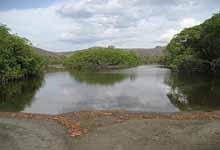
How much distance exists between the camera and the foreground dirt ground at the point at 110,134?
9859 mm

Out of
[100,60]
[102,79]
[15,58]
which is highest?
[100,60]

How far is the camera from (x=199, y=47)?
215 feet

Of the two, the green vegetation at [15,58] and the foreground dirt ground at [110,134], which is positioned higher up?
the green vegetation at [15,58]

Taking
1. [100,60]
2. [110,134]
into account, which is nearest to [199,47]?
[110,134]

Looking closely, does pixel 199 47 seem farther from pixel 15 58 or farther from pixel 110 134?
pixel 110 134

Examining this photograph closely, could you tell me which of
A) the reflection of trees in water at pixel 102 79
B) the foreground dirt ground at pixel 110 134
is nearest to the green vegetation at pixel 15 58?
the reflection of trees in water at pixel 102 79

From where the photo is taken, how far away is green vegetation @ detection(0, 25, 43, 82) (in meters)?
53.1

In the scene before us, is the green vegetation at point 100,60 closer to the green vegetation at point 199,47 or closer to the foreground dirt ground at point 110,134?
the green vegetation at point 199,47

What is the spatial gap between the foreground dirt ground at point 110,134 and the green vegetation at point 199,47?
142 feet

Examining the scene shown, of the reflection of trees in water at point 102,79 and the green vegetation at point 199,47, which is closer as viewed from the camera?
the reflection of trees in water at point 102,79

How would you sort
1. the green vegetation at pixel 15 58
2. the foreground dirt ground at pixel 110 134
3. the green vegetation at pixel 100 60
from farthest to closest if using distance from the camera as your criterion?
the green vegetation at pixel 100 60 < the green vegetation at pixel 15 58 < the foreground dirt ground at pixel 110 134

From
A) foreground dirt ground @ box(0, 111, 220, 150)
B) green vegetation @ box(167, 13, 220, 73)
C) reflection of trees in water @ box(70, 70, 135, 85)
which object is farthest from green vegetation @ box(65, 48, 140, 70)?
foreground dirt ground @ box(0, 111, 220, 150)

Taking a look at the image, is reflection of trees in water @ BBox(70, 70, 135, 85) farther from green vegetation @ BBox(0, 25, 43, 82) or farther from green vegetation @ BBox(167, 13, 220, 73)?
green vegetation @ BBox(167, 13, 220, 73)

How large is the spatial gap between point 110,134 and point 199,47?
193ft
